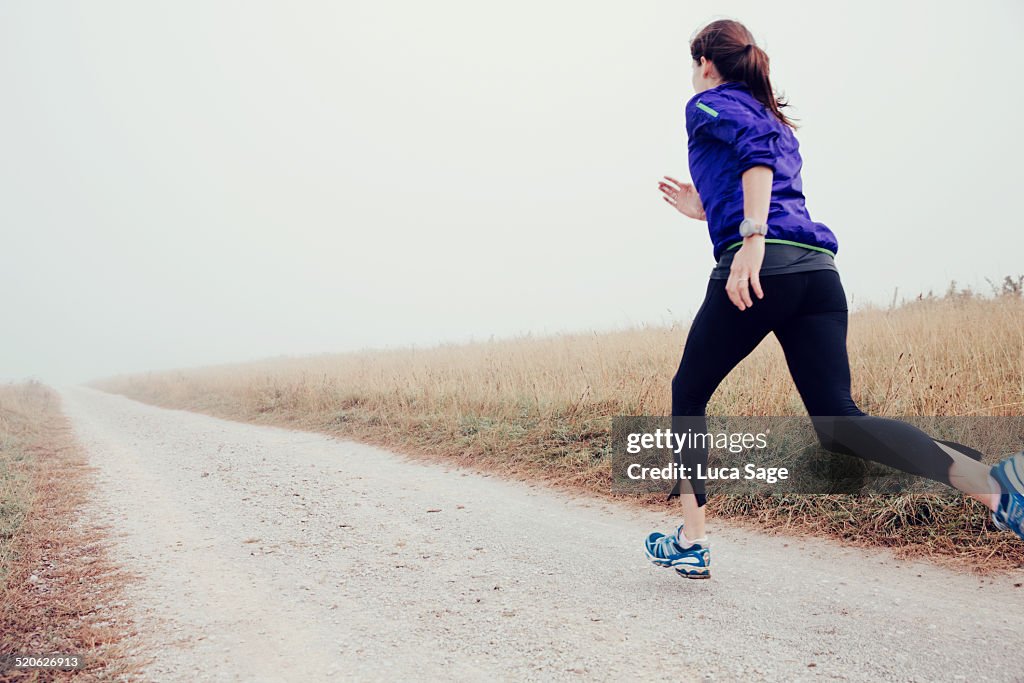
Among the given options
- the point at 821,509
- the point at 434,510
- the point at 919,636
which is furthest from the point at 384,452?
the point at 919,636

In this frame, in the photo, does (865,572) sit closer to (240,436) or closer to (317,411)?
(240,436)

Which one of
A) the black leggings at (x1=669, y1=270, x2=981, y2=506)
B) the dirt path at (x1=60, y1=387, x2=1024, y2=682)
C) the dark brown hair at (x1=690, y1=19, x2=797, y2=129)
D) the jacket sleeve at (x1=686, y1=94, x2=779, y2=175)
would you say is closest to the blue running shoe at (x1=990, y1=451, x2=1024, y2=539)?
the black leggings at (x1=669, y1=270, x2=981, y2=506)

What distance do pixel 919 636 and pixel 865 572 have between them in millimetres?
651

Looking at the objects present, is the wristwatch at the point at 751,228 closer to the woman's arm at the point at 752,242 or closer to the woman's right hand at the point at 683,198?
the woman's arm at the point at 752,242

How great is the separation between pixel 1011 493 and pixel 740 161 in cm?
144

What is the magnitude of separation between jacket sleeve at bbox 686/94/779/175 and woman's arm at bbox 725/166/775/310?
0.04 m

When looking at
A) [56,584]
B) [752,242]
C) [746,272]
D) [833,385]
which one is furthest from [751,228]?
[56,584]

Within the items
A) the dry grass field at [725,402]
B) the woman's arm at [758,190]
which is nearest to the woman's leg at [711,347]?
the woman's arm at [758,190]

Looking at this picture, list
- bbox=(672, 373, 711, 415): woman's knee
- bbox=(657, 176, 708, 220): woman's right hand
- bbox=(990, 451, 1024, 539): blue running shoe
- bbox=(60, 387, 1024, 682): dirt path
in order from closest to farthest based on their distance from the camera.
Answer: bbox=(990, 451, 1024, 539): blue running shoe → bbox=(60, 387, 1024, 682): dirt path → bbox=(672, 373, 711, 415): woman's knee → bbox=(657, 176, 708, 220): woman's right hand

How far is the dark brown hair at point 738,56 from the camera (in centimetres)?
231

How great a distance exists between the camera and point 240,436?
27.9 feet

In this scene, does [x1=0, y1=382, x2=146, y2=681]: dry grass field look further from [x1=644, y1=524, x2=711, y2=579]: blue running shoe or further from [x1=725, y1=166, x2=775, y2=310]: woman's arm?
[x1=725, y1=166, x2=775, y2=310]: woman's arm

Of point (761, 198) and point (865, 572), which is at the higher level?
point (761, 198)

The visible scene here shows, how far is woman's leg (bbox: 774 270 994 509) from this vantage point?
2.14m
